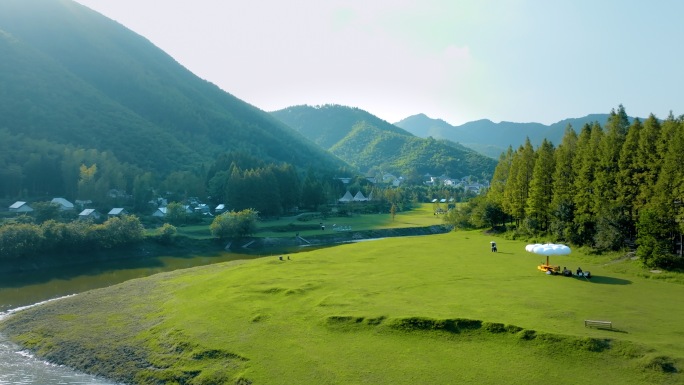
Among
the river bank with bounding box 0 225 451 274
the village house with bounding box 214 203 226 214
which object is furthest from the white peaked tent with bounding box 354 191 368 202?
the river bank with bounding box 0 225 451 274

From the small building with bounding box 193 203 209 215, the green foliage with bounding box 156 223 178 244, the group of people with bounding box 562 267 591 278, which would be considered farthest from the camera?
the small building with bounding box 193 203 209 215

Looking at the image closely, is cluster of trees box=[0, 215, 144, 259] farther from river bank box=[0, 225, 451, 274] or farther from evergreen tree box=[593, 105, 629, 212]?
evergreen tree box=[593, 105, 629, 212]

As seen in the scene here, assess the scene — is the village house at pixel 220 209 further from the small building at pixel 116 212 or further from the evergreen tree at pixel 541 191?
the evergreen tree at pixel 541 191

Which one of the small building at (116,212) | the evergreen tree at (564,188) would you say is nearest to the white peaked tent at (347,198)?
the small building at (116,212)

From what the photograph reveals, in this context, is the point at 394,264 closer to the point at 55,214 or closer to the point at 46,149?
the point at 55,214

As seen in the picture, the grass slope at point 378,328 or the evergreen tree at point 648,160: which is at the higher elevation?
the evergreen tree at point 648,160

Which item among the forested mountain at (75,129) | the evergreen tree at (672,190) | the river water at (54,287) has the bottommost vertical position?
the river water at (54,287)

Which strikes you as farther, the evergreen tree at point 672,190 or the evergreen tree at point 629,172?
the evergreen tree at point 629,172
